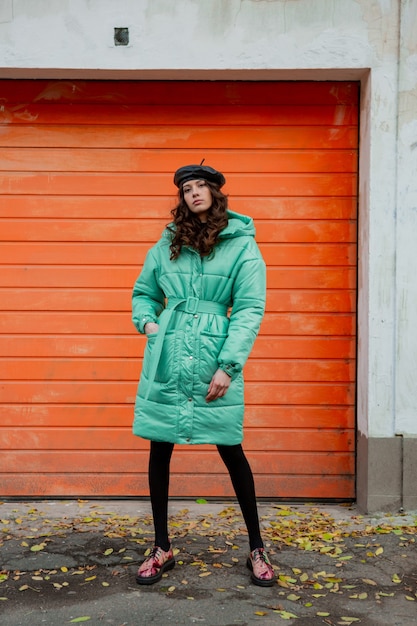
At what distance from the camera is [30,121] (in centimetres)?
542

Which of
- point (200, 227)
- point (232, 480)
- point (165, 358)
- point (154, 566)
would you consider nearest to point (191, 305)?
point (165, 358)

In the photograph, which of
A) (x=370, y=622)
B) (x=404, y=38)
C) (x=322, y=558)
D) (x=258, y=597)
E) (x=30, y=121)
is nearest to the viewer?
(x=370, y=622)

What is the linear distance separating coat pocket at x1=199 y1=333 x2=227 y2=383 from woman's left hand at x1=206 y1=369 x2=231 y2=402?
0.05 metres

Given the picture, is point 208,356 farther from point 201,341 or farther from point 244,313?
point 244,313

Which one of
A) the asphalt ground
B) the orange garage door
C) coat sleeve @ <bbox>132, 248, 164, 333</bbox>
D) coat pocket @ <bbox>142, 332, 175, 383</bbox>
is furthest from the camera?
the orange garage door

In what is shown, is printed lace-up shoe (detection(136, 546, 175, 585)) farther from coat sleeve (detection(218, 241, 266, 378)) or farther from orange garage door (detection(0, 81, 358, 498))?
orange garage door (detection(0, 81, 358, 498))

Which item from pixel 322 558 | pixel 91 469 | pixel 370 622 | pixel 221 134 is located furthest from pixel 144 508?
pixel 221 134

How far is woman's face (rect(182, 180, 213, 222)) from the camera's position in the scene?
12.6ft

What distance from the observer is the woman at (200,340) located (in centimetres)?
376

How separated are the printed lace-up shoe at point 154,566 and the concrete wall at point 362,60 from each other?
1.73m

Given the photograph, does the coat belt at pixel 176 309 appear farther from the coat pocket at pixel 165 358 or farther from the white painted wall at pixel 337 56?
the white painted wall at pixel 337 56

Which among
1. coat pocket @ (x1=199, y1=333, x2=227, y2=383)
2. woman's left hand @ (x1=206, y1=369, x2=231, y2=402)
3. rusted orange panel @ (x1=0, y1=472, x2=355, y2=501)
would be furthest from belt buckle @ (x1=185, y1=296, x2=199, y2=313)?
rusted orange panel @ (x1=0, y1=472, x2=355, y2=501)

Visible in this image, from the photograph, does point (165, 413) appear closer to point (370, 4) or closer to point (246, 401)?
point (246, 401)

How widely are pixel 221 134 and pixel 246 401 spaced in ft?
6.38
